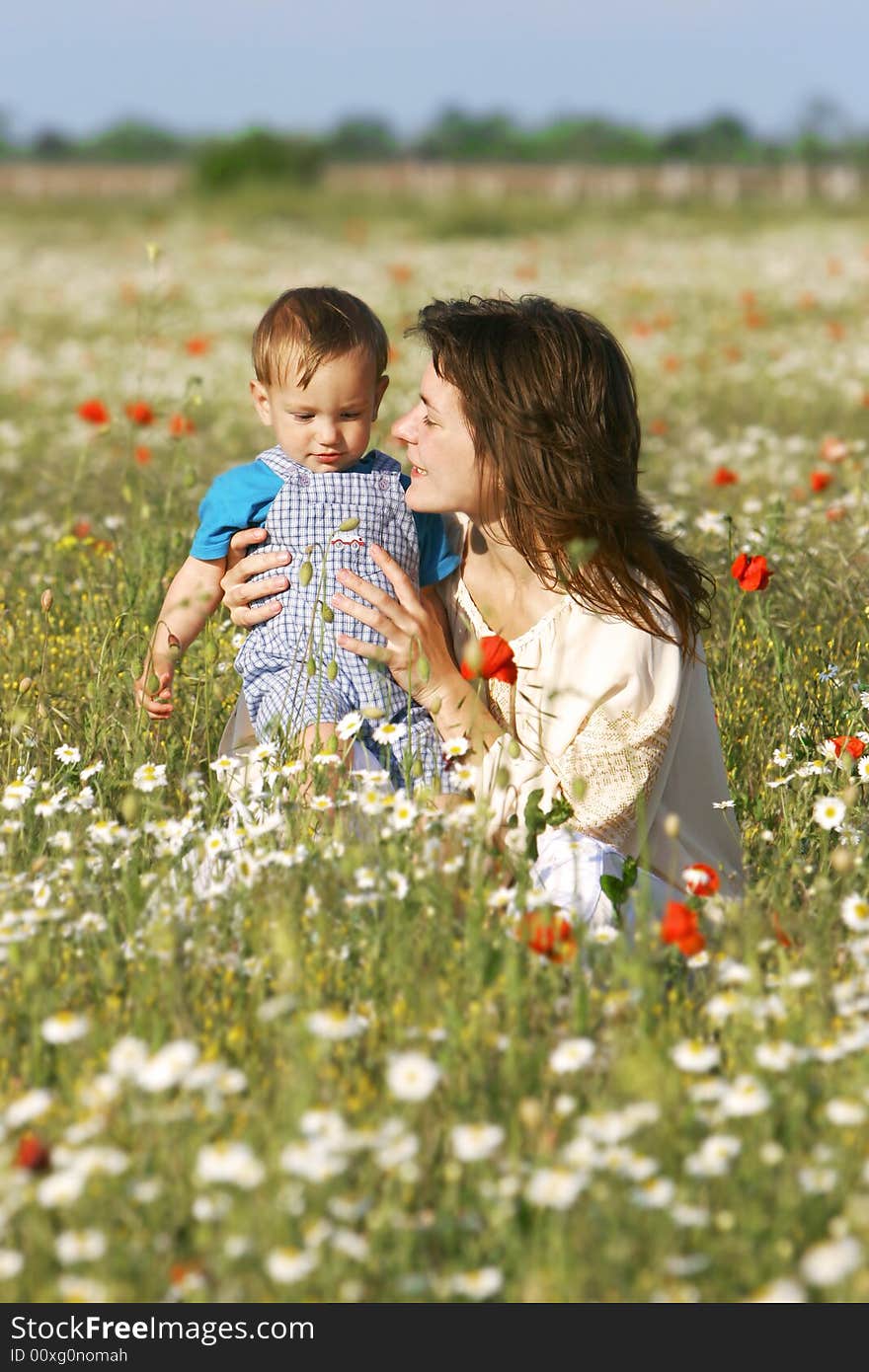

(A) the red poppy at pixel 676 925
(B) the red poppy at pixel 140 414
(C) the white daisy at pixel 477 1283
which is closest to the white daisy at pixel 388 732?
(A) the red poppy at pixel 676 925

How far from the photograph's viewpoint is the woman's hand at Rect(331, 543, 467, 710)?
3949mm

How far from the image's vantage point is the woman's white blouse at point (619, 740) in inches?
151

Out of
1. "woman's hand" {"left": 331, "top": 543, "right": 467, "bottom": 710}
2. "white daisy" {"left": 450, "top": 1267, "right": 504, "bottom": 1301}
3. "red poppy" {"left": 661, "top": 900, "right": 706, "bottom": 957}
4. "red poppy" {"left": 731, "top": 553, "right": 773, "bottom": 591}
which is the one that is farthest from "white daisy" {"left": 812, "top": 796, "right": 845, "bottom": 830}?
"white daisy" {"left": 450, "top": 1267, "right": 504, "bottom": 1301}

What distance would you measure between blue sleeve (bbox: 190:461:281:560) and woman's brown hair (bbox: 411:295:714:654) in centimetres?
55

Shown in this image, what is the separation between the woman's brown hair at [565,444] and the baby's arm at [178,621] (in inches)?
30.6

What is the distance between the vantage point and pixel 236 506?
4.29 meters

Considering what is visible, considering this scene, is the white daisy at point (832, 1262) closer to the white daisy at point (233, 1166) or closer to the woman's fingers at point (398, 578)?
the white daisy at point (233, 1166)

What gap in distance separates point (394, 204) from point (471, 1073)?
31608 millimetres

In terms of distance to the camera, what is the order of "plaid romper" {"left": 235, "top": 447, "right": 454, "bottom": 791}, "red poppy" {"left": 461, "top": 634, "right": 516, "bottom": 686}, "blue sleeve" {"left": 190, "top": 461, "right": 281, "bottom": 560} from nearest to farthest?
"red poppy" {"left": 461, "top": 634, "right": 516, "bottom": 686}
"plaid romper" {"left": 235, "top": 447, "right": 454, "bottom": 791}
"blue sleeve" {"left": 190, "top": 461, "right": 281, "bottom": 560}

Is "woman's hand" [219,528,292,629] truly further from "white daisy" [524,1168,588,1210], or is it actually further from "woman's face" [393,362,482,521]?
"white daisy" [524,1168,588,1210]

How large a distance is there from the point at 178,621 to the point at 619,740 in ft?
3.82

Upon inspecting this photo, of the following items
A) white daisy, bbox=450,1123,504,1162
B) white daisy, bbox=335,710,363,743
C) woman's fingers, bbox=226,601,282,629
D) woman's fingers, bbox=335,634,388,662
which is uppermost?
woman's fingers, bbox=226,601,282,629

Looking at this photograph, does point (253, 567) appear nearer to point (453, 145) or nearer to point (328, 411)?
point (328, 411)
